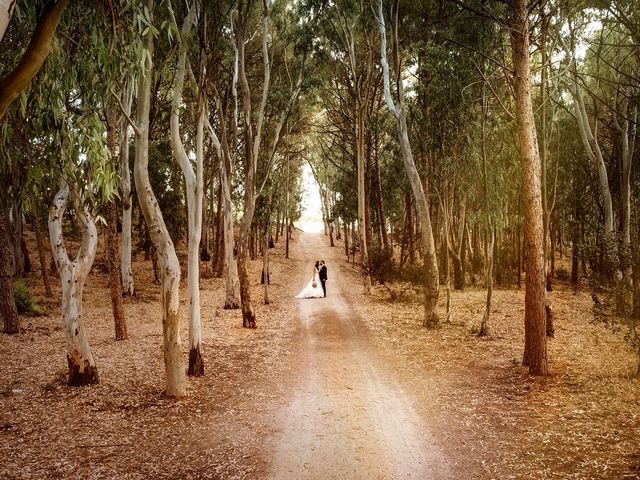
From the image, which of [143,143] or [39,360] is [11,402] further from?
[143,143]

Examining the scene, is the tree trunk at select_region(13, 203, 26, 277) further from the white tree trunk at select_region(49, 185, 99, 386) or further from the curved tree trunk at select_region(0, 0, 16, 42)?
the curved tree trunk at select_region(0, 0, 16, 42)

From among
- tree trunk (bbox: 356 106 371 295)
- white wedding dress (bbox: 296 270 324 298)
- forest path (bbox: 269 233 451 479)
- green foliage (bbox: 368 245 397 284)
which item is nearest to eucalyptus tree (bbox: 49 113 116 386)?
forest path (bbox: 269 233 451 479)

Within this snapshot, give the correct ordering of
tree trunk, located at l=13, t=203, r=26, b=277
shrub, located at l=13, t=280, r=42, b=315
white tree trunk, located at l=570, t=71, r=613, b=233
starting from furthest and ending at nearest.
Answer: tree trunk, located at l=13, t=203, r=26, b=277, white tree trunk, located at l=570, t=71, r=613, b=233, shrub, located at l=13, t=280, r=42, b=315

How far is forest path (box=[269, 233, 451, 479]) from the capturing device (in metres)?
5.60

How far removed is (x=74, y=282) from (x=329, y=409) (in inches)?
198

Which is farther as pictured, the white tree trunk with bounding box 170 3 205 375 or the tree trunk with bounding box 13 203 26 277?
the tree trunk with bounding box 13 203 26 277

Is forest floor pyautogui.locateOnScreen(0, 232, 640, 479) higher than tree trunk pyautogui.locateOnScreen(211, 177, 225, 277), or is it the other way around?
tree trunk pyautogui.locateOnScreen(211, 177, 225, 277)

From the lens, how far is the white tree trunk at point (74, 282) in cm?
819

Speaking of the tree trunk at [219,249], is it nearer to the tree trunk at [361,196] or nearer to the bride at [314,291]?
the bride at [314,291]

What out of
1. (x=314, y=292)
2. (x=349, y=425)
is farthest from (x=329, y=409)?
(x=314, y=292)

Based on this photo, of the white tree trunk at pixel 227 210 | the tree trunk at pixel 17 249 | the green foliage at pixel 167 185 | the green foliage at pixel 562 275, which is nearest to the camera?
the white tree trunk at pixel 227 210

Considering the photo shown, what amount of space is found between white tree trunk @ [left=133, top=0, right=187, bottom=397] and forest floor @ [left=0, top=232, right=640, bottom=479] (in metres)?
0.60

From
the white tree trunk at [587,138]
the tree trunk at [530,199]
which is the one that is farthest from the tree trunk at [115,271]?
the white tree trunk at [587,138]

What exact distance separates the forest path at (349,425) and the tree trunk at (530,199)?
9.76 feet
